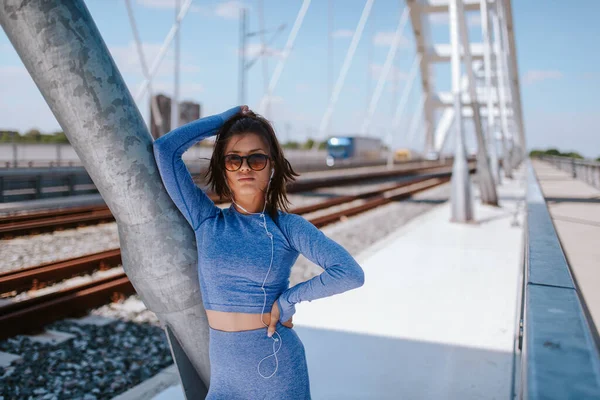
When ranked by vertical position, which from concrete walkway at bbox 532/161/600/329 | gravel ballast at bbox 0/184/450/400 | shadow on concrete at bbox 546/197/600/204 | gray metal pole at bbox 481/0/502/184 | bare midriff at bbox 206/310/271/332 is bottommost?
gravel ballast at bbox 0/184/450/400

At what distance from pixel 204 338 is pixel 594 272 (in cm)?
433

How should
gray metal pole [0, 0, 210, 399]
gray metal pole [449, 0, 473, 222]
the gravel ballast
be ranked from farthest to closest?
1. gray metal pole [449, 0, 473, 222]
2. the gravel ballast
3. gray metal pole [0, 0, 210, 399]

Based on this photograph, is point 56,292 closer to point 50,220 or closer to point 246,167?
point 246,167

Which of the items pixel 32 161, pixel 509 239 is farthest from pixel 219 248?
pixel 32 161

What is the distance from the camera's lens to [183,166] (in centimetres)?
185

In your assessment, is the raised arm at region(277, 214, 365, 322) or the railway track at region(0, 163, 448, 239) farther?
the railway track at region(0, 163, 448, 239)

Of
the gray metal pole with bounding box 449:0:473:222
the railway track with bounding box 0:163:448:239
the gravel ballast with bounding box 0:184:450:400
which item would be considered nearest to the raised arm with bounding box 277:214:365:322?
the gravel ballast with bounding box 0:184:450:400

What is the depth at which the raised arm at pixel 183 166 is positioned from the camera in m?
1.80

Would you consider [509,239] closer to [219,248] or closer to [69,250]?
[69,250]

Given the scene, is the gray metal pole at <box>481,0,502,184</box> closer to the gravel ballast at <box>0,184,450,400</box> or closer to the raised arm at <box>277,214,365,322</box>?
the gravel ballast at <box>0,184,450,400</box>

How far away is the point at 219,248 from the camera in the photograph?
1705mm

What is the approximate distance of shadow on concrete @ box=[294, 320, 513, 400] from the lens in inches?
125

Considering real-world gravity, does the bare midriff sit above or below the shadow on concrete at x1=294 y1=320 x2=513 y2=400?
above

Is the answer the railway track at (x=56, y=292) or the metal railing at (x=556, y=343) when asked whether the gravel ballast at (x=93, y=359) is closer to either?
the railway track at (x=56, y=292)
